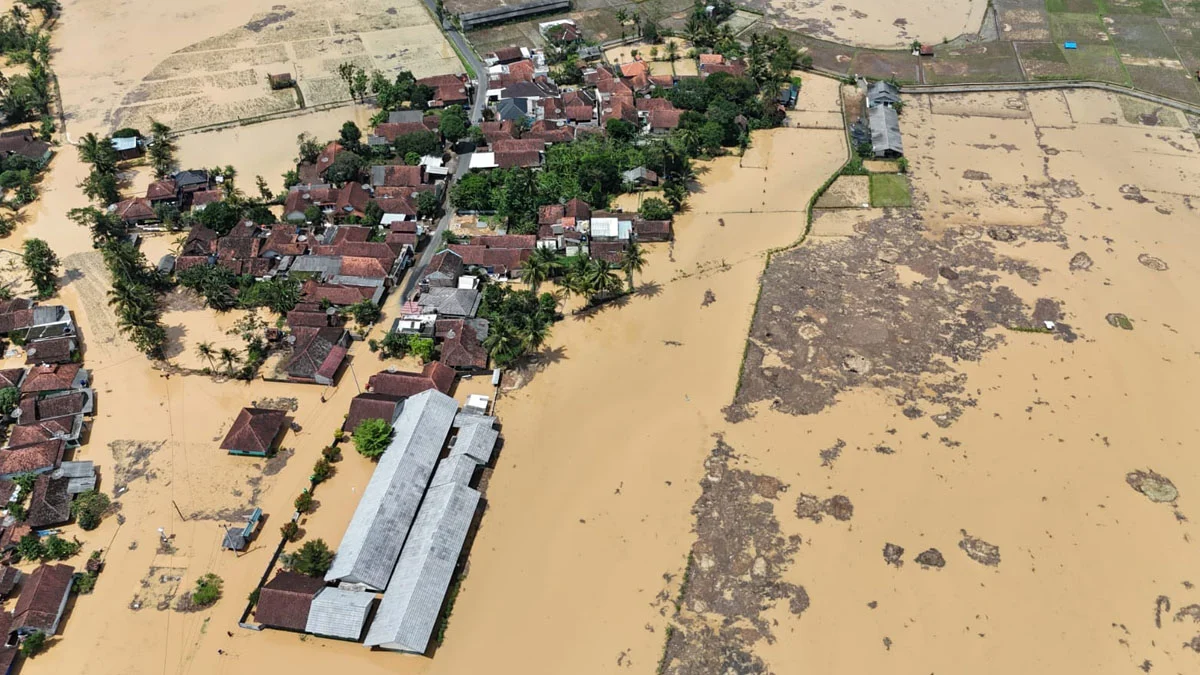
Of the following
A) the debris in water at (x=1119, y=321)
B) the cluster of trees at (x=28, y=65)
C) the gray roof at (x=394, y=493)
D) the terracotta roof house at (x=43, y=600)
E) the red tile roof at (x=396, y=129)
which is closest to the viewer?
the terracotta roof house at (x=43, y=600)

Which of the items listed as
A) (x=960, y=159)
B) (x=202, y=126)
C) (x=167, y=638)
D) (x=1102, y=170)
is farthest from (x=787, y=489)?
(x=202, y=126)

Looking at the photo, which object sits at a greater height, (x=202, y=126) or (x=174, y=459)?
(x=202, y=126)

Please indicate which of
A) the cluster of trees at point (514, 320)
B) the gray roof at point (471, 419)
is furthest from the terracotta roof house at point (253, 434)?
the cluster of trees at point (514, 320)

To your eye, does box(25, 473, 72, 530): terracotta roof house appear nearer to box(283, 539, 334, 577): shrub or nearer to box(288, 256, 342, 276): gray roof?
box(283, 539, 334, 577): shrub

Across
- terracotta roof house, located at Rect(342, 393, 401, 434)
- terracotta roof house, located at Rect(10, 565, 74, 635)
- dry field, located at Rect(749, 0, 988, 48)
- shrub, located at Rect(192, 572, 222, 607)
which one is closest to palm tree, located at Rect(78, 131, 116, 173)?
terracotta roof house, located at Rect(342, 393, 401, 434)

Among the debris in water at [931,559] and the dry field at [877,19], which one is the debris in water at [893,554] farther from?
the dry field at [877,19]

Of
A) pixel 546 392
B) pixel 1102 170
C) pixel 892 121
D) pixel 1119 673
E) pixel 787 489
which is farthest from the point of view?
pixel 892 121

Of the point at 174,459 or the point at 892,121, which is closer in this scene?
the point at 174,459

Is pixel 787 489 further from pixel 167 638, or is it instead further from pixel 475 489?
pixel 167 638
